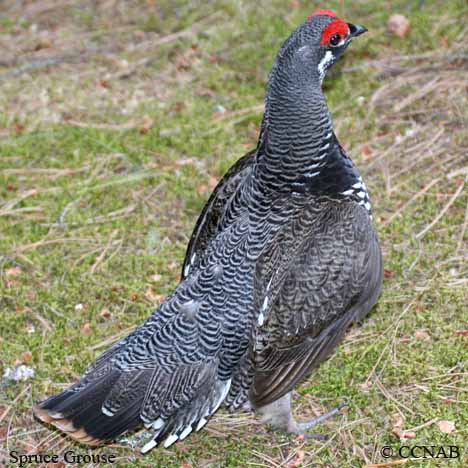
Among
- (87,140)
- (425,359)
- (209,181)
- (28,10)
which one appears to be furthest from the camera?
(28,10)

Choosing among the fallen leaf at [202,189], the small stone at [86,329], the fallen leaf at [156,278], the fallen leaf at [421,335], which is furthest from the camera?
the fallen leaf at [202,189]

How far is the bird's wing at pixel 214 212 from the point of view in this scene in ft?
16.9

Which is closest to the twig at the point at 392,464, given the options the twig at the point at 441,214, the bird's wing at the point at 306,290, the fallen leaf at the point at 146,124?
the bird's wing at the point at 306,290

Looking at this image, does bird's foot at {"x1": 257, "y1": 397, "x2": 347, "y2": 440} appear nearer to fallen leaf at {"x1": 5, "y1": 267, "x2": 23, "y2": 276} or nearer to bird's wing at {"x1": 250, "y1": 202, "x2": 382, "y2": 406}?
bird's wing at {"x1": 250, "y1": 202, "x2": 382, "y2": 406}

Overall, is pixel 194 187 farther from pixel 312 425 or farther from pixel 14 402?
pixel 312 425

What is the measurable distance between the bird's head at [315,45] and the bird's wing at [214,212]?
0.75m

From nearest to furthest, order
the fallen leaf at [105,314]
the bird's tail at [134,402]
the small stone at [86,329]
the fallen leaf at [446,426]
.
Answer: the bird's tail at [134,402] < the fallen leaf at [446,426] < the small stone at [86,329] < the fallen leaf at [105,314]

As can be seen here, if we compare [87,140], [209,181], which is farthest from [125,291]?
[87,140]

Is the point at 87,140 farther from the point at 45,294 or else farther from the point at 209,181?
the point at 45,294

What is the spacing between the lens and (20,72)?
8.49m

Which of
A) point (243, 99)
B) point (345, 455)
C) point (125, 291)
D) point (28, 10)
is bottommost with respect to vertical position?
point (345, 455)

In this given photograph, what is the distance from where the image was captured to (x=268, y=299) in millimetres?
4523

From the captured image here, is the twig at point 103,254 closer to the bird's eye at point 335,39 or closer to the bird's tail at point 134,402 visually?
the bird's tail at point 134,402

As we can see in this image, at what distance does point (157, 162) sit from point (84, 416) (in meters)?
3.37
